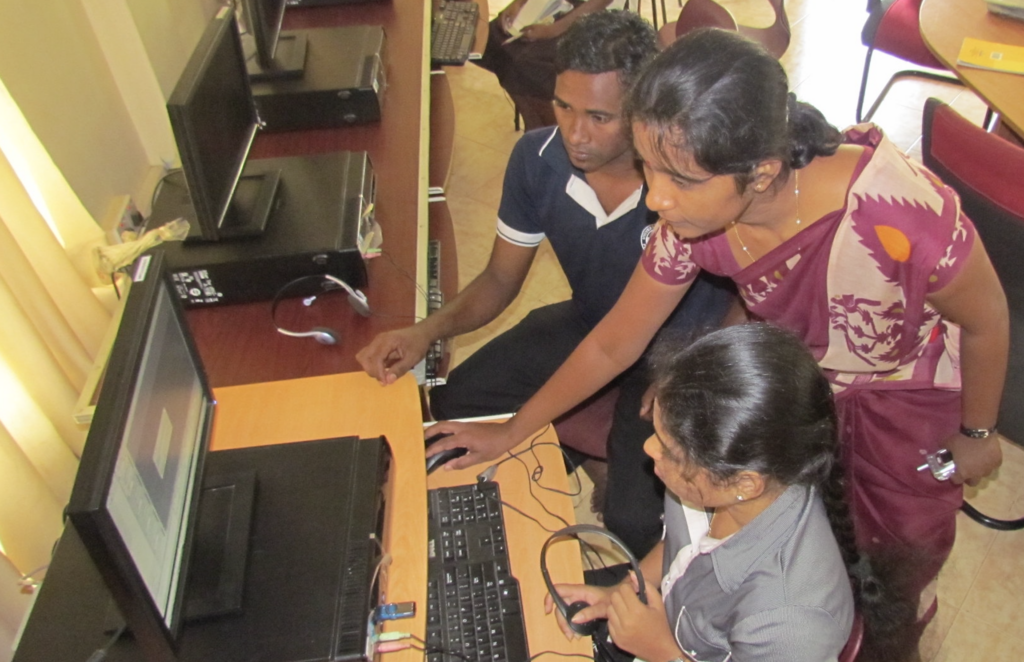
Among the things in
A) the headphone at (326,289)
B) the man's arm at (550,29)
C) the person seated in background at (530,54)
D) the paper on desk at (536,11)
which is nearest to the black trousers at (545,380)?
the headphone at (326,289)

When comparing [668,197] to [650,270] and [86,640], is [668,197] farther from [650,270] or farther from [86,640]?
[86,640]

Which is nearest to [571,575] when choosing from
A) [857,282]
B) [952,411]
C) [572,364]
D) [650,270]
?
[572,364]

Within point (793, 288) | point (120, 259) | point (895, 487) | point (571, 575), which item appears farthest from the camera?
point (120, 259)

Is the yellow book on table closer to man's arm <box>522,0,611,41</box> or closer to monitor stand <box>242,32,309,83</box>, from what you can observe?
man's arm <box>522,0,611,41</box>

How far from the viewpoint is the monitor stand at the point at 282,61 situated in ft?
6.63

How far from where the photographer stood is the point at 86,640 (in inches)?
35.9

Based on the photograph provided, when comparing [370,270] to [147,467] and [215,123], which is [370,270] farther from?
[147,467]

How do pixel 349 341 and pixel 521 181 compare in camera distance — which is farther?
pixel 521 181

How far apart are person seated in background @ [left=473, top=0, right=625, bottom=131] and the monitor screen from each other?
128 cm

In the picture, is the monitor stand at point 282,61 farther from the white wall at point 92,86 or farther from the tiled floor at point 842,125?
the tiled floor at point 842,125

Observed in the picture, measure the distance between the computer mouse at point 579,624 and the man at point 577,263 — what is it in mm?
476

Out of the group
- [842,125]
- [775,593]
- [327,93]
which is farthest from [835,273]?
[842,125]

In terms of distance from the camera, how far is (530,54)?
2.79 meters

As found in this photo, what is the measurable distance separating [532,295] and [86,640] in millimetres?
2027
